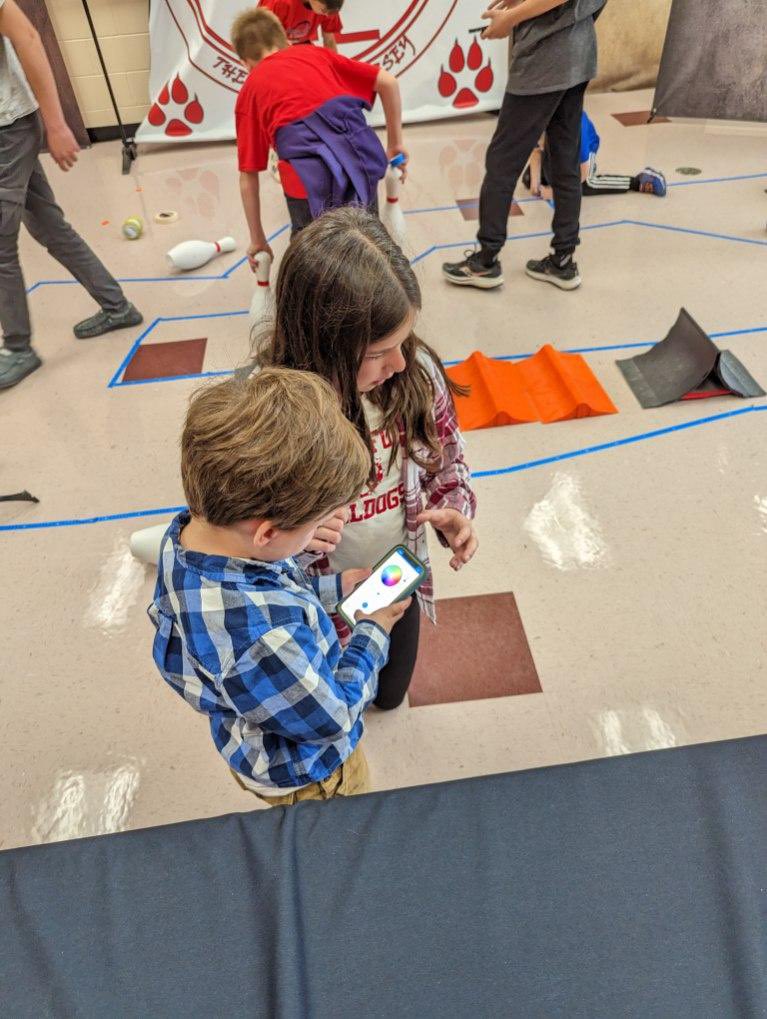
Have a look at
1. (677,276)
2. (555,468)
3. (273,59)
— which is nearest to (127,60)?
(273,59)

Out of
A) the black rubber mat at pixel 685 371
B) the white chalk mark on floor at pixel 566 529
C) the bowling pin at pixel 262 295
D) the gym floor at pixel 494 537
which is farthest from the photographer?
the bowling pin at pixel 262 295

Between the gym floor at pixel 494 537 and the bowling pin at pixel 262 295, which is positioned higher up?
the bowling pin at pixel 262 295

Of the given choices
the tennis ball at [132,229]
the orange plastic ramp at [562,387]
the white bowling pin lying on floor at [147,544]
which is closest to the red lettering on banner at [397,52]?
the tennis ball at [132,229]

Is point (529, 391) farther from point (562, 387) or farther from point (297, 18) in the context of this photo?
point (297, 18)

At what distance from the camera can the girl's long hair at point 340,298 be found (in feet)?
2.99

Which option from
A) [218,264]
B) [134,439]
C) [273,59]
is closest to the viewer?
[273,59]

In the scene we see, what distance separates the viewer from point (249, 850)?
2.95ft

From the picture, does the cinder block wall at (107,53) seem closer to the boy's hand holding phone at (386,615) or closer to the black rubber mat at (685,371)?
the black rubber mat at (685,371)

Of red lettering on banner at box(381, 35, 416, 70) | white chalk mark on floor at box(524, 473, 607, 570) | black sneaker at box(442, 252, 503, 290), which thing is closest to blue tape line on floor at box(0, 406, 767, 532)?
white chalk mark on floor at box(524, 473, 607, 570)

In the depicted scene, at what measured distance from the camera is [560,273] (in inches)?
116

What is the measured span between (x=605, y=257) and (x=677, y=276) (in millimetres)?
328

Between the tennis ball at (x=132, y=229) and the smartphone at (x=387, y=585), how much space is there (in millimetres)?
3073

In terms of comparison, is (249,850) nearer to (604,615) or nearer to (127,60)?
(604,615)

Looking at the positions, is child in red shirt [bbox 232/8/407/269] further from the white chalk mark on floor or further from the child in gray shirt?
→ the white chalk mark on floor
